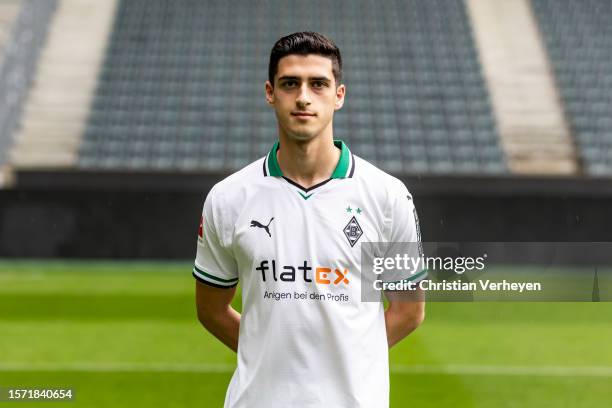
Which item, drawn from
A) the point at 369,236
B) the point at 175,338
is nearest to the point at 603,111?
the point at 175,338

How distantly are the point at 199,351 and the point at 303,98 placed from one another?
637cm

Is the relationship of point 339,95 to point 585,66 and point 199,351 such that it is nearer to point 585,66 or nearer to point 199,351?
point 199,351

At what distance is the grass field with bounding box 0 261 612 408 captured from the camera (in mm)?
6625

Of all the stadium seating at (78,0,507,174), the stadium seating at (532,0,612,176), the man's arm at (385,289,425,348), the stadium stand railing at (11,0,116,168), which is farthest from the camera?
the stadium seating at (532,0,612,176)

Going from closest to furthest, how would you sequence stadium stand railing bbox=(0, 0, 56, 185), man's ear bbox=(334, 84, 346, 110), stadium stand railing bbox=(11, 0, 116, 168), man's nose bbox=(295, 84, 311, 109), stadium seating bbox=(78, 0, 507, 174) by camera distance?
man's nose bbox=(295, 84, 311, 109), man's ear bbox=(334, 84, 346, 110), stadium stand railing bbox=(0, 0, 56, 185), stadium seating bbox=(78, 0, 507, 174), stadium stand railing bbox=(11, 0, 116, 168)

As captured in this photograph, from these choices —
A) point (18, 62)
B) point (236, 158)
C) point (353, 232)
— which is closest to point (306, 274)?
point (353, 232)

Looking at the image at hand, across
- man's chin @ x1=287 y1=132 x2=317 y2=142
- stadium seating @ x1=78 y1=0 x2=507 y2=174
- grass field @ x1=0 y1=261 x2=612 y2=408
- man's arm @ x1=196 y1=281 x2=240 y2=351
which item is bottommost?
grass field @ x1=0 y1=261 x2=612 y2=408

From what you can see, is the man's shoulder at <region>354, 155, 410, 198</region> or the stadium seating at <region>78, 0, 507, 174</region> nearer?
the man's shoulder at <region>354, 155, 410, 198</region>

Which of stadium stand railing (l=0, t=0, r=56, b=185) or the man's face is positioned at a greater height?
stadium stand railing (l=0, t=0, r=56, b=185)

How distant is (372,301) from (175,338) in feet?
23.1

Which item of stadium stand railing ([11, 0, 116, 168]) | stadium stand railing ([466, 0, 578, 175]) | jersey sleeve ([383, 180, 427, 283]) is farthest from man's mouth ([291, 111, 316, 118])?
stadium stand railing ([466, 0, 578, 175])

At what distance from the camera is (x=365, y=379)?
91.4 inches

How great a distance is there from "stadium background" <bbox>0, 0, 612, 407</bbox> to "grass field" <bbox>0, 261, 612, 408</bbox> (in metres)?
0.04

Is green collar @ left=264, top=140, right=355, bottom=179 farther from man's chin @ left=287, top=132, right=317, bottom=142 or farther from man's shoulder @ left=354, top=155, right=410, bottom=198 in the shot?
man's chin @ left=287, top=132, right=317, bottom=142
